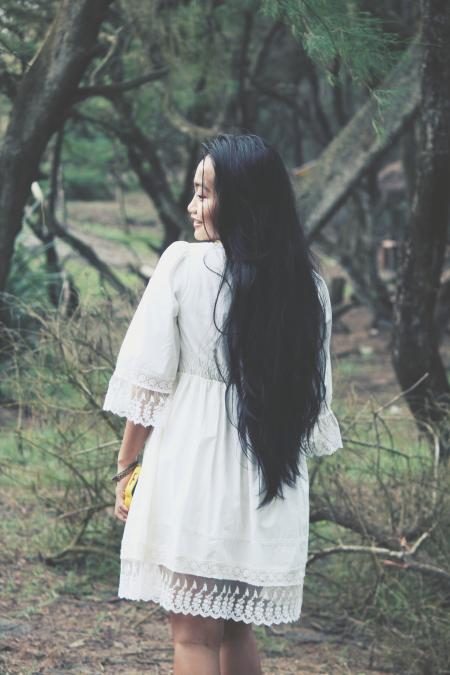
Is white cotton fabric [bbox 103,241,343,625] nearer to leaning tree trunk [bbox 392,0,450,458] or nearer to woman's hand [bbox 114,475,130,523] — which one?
woman's hand [bbox 114,475,130,523]

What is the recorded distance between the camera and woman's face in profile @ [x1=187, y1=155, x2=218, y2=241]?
2898 mm

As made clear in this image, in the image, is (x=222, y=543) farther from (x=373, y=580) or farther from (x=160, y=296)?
(x=373, y=580)

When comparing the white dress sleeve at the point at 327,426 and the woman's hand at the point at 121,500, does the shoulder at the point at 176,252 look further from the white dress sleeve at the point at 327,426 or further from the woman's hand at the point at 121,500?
the woman's hand at the point at 121,500

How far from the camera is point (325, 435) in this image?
3.19 m

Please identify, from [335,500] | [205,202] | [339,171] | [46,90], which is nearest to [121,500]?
[205,202]

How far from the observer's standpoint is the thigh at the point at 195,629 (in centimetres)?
286

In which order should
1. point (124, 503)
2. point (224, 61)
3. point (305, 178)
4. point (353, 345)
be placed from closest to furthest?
point (124, 503) → point (305, 178) → point (224, 61) → point (353, 345)

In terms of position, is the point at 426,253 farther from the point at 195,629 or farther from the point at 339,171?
the point at 195,629

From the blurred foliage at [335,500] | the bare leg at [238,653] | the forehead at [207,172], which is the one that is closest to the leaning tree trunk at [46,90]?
the blurred foliage at [335,500]

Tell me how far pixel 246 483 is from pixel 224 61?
969 centimetres

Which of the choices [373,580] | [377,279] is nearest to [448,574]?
[373,580]

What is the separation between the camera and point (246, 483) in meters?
2.88

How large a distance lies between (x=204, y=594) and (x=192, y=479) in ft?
1.04

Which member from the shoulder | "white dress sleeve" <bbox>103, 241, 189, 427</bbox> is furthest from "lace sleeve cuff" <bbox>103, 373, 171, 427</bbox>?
the shoulder
